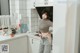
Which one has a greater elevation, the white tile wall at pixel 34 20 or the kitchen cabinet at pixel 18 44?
the white tile wall at pixel 34 20

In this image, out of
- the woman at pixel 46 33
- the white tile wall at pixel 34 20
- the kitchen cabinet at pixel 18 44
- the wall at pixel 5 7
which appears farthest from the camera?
the wall at pixel 5 7

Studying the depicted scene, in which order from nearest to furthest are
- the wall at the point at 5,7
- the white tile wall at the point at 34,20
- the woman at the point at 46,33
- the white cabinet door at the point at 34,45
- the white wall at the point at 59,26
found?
the white wall at the point at 59,26 → the woman at the point at 46,33 → the white cabinet door at the point at 34,45 → the white tile wall at the point at 34,20 → the wall at the point at 5,7

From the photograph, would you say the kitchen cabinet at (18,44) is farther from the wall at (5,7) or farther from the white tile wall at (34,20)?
the wall at (5,7)

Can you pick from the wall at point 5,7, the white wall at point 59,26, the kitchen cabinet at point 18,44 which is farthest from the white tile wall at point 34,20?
the white wall at point 59,26

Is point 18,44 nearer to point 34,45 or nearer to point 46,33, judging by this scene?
point 34,45

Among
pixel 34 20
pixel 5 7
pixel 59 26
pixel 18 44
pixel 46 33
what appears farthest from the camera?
pixel 5 7

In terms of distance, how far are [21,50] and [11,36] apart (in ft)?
1.36

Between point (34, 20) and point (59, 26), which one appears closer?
point (59, 26)

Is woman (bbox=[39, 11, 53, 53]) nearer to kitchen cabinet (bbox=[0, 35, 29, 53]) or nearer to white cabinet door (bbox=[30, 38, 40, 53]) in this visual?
white cabinet door (bbox=[30, 38, 40, 53])

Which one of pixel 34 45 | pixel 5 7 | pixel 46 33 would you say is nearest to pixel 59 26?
pixel 46 33

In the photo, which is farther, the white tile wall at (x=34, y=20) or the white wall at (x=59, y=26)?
the white tile wall at (x=34, y=20)

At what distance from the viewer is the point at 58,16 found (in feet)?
1.75

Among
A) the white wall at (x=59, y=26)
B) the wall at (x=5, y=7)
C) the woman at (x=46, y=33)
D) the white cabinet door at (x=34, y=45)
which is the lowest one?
the white cabinet door at (x=34, y=45)

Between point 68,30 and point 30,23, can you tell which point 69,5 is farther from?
point 30,23
